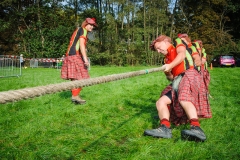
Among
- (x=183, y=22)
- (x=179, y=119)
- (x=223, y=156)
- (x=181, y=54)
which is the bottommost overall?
(x=223, y=156)

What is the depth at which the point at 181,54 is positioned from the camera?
2.67 meters

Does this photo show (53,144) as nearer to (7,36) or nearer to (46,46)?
(46,46)

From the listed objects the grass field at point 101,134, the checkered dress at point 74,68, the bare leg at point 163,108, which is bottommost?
the grass field at point 101,134

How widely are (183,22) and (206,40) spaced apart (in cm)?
508

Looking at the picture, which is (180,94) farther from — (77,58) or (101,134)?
(77,58)

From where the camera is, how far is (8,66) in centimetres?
1089

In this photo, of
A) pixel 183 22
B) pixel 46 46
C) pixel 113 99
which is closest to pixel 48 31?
pixel 46 46

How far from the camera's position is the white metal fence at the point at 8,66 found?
10586mm

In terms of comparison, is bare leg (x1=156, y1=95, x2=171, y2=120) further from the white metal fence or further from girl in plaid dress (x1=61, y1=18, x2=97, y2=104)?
the white metal fence

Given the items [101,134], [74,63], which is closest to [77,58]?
[74,63]

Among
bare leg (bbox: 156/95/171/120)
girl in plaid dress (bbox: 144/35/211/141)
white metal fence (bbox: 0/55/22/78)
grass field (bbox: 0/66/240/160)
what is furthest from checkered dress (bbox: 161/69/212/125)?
white metal fence (bbox: 0/55/22/78)

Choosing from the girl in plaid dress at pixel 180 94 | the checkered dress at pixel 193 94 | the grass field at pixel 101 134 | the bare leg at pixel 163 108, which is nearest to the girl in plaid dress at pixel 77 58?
the grass field at pixel 101 134

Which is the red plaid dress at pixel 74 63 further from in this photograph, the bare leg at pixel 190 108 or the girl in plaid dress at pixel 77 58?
the bare leg at pixel 190 108

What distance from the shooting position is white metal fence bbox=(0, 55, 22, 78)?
417 inches
